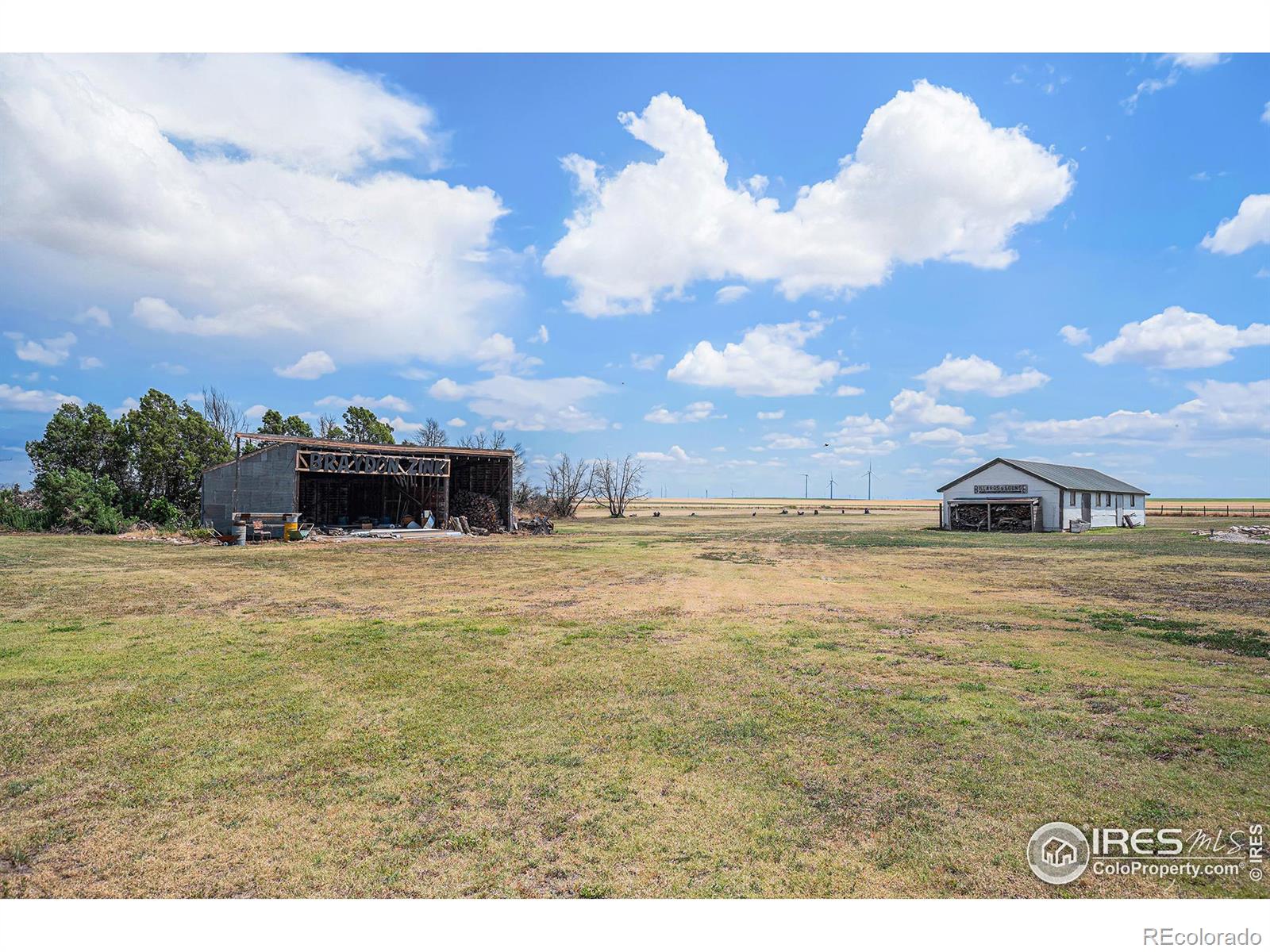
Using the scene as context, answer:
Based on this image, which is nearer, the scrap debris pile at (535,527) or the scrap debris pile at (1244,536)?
the scrap debris pile at (1244,536)

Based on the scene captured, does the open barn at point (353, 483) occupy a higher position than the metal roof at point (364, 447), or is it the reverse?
the metal roof at point (364, 447)

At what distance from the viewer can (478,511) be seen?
39.5 meters

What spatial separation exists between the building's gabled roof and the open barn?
3550cm

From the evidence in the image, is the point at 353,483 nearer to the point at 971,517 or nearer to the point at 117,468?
the point at 117,468

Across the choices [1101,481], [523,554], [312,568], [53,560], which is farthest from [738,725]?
[1101,481]

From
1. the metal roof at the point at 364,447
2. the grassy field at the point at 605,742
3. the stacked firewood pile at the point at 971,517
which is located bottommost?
the grassy field at the point at 605,742

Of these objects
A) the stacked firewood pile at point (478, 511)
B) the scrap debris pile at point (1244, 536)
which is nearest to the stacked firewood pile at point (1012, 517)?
the scrap debris pile at point (1244, 536)

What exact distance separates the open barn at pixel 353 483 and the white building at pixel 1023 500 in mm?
34662

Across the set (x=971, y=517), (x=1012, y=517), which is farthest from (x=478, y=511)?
(x=1012, y=517)

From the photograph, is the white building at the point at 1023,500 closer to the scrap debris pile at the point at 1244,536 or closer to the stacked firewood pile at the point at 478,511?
the scrap debris pile at the point at 1244,536

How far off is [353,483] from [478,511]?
8.14 m

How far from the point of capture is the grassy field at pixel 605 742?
4.70 meters
